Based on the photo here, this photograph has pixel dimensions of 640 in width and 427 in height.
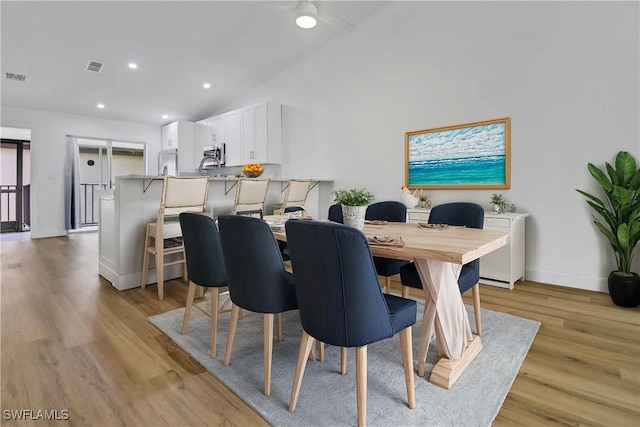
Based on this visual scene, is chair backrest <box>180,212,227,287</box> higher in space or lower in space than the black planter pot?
higher

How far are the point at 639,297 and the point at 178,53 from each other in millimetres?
6018

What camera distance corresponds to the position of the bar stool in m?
3.00

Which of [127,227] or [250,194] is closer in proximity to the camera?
[127,227]

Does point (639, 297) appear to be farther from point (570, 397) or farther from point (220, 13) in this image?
point (220, 13)

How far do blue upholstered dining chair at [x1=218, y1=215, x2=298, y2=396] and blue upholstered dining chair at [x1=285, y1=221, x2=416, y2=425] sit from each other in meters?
0.21

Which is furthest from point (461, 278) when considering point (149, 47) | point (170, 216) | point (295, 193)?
point (149, 47)

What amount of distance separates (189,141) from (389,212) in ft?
19.8

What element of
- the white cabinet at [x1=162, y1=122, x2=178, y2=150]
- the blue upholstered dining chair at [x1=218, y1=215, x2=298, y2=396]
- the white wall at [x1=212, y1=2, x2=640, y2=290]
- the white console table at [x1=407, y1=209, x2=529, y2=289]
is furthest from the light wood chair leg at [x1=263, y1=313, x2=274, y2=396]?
the white cabinet at [x1=162, y1=122, x2=178, y2=150]

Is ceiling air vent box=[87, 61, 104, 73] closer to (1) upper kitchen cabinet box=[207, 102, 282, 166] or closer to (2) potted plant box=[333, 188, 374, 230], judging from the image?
(1) upper kitchen cabinet box=[207, 102, 282, 166]

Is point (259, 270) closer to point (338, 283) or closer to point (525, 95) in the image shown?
point (338, 283)

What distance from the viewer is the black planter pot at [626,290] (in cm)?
267

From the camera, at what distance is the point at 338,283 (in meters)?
1.25

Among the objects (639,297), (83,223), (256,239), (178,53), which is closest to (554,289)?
(639,297)

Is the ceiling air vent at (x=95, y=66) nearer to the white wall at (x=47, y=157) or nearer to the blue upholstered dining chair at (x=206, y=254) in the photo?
the white wall at (x=47, y=157)
